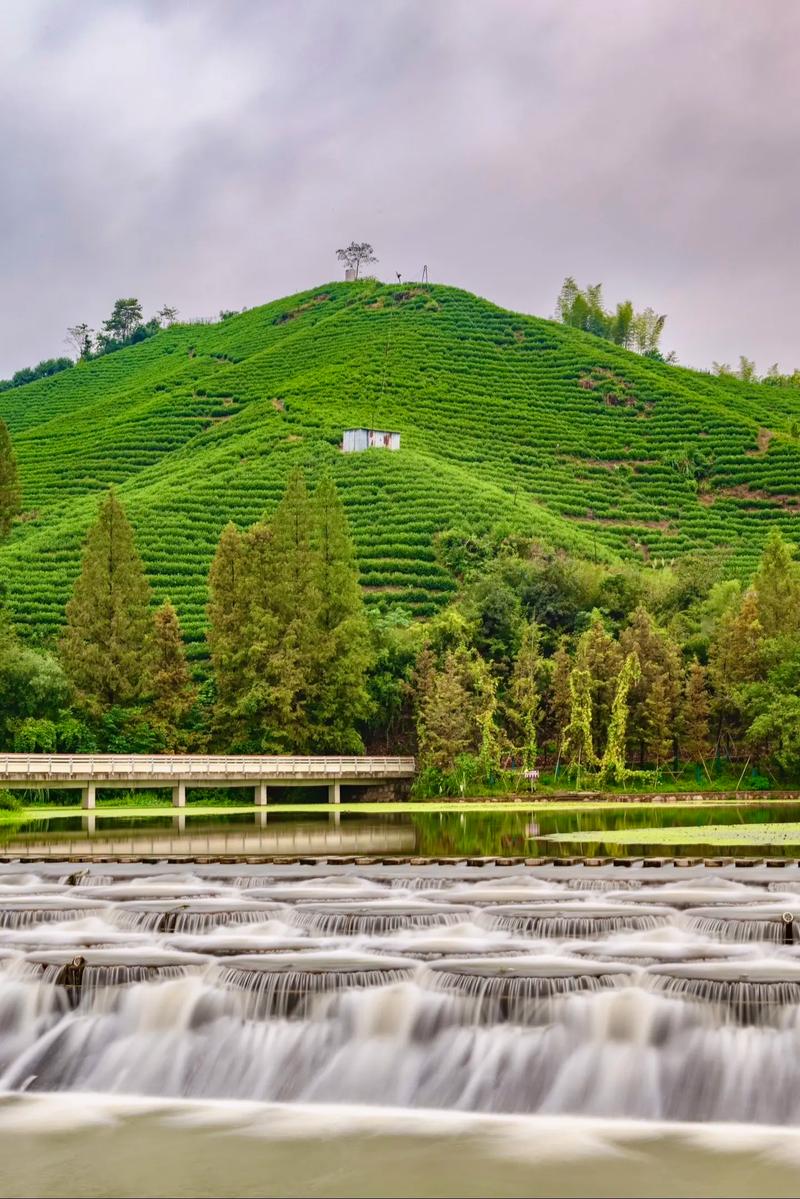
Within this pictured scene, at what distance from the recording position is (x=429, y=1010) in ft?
56.2

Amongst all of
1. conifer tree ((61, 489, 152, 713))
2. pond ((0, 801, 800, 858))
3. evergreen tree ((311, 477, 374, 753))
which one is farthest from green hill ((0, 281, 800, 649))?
pond ((0, 801, 800, 858))

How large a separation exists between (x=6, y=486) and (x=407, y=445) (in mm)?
67342

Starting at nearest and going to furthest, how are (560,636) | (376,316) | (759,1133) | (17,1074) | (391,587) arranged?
1. (759,1133)
2. (17,1074)
3. (560,636)
4. (391,587)
5. (376,316)

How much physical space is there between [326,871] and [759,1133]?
1451 cm

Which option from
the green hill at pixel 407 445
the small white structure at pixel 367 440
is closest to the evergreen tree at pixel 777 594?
the green hill at pixel 407 445

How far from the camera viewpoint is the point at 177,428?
141m

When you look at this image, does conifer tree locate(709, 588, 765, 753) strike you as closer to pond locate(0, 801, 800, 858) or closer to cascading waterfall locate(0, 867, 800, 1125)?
pond locate(0, 801, 800, 858)

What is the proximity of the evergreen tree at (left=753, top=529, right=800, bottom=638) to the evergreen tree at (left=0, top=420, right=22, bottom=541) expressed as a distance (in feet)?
113

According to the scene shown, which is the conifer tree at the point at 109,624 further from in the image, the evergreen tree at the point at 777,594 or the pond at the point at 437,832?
the evergreen tree at the point at 777,594

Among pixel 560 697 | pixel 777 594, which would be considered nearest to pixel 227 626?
pixel 560 697

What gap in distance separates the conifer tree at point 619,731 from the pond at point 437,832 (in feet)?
16.6

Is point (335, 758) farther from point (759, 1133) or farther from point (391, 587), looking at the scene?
point (759, 1133)

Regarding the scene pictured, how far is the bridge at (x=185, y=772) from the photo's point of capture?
5038cm

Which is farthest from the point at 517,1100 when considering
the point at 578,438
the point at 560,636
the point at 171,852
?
the point at 578,438
